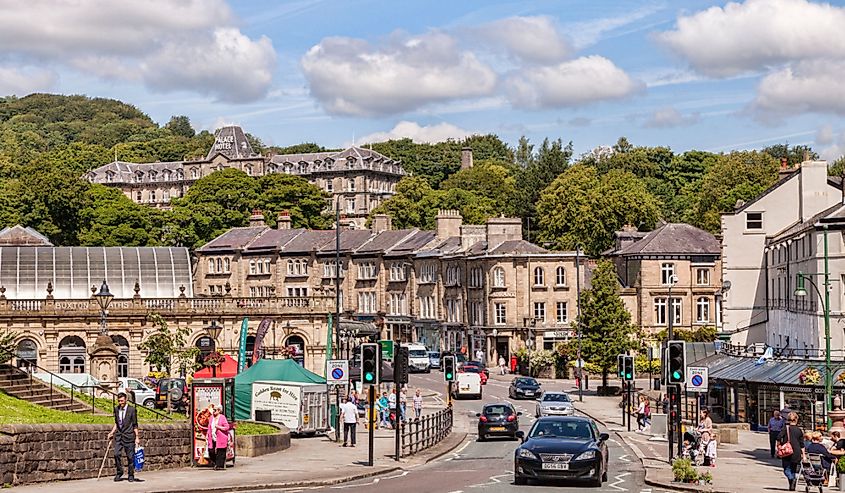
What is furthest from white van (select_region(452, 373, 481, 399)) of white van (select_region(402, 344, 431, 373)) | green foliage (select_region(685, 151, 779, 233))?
green foliage (select_region(685, 151, 779, 233))

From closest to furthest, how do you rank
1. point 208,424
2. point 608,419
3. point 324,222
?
point 208,424 < point 608,419 < point 324,222

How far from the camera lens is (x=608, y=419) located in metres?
64.9

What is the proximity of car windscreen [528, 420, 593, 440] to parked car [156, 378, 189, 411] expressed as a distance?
24169 mm

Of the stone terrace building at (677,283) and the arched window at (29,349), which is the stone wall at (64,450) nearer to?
the arched window at (29,349)

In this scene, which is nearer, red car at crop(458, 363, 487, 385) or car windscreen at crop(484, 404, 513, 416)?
car windscreen at crop(484, 404, 513, 416)

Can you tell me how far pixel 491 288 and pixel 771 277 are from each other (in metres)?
30.4

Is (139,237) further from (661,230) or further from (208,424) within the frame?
(208,424)

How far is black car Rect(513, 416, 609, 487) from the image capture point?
30859mm

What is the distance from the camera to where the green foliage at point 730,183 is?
433 feet

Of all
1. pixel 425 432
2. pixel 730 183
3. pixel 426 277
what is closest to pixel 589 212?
pixel 730 183

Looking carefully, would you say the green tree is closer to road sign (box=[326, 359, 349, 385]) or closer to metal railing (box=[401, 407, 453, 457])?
metal railing (box=[401, 407, 453, 457])

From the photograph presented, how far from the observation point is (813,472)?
100 feet

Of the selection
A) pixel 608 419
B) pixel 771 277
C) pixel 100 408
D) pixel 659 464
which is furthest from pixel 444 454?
pixel 771 277

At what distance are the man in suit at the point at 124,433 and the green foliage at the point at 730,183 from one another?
4154 inches
